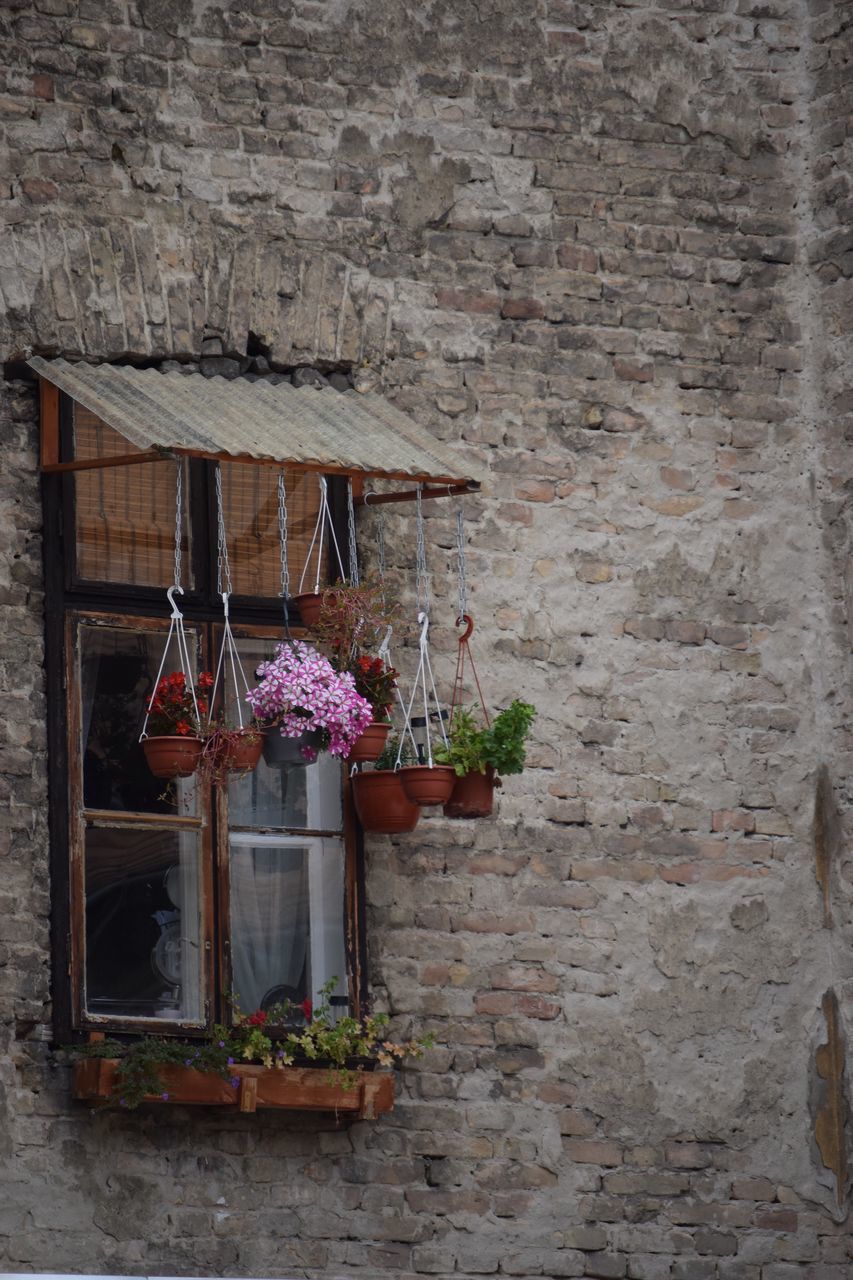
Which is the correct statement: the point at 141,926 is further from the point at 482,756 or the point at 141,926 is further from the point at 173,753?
the point at 482,756

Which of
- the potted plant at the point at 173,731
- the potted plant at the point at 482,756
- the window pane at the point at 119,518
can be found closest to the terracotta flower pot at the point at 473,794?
the potted plant at the point at 482,756

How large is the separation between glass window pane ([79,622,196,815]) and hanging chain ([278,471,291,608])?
0.41 m

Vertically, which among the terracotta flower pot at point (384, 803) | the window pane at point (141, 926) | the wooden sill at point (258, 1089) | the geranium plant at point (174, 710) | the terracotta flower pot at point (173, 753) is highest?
the geranium plant at point (174, 710)

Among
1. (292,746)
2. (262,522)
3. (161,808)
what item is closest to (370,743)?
(292,746)

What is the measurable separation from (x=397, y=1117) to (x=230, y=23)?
3.33m

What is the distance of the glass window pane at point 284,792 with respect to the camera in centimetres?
708

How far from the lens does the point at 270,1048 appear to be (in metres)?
6.73

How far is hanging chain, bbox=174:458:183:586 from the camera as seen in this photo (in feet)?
22.7

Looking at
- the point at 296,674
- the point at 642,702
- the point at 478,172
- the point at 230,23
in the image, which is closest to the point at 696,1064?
the point at 642,702

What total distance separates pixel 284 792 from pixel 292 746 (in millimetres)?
542

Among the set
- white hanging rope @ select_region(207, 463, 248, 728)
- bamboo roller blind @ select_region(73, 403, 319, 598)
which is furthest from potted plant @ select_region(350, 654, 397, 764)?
bamboo roller blind @ select_region(73, 403, 319, 598)

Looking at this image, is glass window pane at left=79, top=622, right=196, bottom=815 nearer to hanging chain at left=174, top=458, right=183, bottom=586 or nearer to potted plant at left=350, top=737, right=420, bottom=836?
hanging chain at left=174, top=458, right=183, bottom=586

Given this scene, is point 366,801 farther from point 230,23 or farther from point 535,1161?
point 230,23

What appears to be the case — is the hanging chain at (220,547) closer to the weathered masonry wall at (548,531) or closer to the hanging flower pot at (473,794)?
the weathered masonry wall at (548,531)
